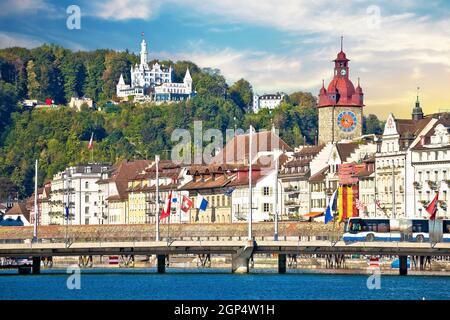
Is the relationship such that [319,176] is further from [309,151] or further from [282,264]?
[282,264]

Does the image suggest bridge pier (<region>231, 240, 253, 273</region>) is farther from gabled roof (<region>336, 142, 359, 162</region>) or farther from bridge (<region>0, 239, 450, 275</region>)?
gabled roof (<region>336, 142, 359, 162</region>)

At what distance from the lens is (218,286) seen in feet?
335

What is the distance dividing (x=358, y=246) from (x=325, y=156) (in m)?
71.2

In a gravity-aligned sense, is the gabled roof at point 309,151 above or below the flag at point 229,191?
above

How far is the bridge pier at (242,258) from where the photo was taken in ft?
374

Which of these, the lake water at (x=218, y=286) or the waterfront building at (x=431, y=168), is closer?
the lake water at (x=218, y=286)

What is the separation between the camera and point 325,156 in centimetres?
18275

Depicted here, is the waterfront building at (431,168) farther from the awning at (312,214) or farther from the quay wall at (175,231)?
the awning at (312,214)

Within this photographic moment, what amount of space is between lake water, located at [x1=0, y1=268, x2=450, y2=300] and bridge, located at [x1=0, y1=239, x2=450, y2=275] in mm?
1731

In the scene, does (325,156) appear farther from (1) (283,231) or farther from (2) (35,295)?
(2) (35,295)

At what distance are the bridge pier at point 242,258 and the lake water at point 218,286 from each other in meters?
0.80

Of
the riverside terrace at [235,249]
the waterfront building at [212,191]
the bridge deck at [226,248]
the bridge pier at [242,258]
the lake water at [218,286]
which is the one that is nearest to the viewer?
the lake water at [218,286]

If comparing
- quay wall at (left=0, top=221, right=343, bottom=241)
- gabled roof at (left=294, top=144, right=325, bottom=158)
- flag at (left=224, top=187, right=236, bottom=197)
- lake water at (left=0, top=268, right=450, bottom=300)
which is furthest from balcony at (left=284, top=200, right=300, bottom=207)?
lake water at (left=0, top=268, right=450, bottom=300)

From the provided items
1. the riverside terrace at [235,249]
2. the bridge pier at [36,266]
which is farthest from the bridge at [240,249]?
the bridge pier at [36,266]
